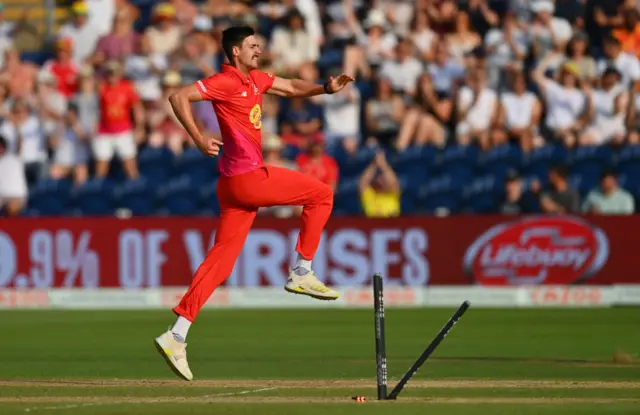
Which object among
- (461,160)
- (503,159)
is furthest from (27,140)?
(503,159)

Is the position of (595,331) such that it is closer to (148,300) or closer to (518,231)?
(518,231)

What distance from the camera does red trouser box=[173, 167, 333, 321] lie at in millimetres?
8875

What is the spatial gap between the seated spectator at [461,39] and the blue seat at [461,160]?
169 centimetres

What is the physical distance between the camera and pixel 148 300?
1739 centimetres

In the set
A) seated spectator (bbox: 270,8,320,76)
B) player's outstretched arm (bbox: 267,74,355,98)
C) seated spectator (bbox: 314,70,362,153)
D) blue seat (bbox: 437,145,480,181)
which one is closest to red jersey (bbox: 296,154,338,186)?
seated spectator (bbox: 314,70,362,153)

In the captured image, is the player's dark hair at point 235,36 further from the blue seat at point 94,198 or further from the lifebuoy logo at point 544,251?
the blue seat at point 94,198

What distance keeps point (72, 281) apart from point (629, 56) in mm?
7705

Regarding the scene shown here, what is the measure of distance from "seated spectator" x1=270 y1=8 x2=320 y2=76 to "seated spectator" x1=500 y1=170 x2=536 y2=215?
3436mm

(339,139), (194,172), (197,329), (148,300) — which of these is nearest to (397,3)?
(339,139)

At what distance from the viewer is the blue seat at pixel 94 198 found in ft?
60.0

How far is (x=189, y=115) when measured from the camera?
8508 mm

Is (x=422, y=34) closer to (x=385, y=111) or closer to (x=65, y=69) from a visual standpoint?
(x=385, y=111)

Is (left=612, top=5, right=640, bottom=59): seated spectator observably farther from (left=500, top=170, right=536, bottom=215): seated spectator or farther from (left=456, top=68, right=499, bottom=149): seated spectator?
(left=500, top=170, right=536, bottom=215): seated spectator

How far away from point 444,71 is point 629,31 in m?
2.53
